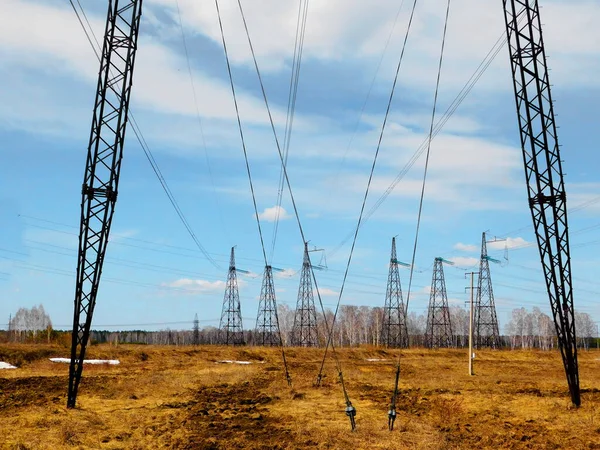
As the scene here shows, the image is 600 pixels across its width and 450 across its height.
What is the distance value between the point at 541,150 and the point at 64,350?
42752mm

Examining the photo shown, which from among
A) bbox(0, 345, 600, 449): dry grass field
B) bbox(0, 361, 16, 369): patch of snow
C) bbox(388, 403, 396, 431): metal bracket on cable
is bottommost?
bbox(0, 361, 16, 369): patch of snow

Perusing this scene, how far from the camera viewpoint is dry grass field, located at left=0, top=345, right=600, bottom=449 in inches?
596

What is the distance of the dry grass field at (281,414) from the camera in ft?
49.7

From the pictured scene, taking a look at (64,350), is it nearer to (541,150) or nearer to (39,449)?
(39,449)

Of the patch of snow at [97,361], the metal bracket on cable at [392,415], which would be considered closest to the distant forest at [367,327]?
the patch of snow at [97,361]

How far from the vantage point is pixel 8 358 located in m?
43.1

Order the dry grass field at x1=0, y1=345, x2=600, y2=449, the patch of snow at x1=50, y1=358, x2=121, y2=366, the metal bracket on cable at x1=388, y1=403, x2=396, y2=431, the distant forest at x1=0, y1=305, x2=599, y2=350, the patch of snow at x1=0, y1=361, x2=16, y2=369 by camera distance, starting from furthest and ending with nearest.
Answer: the distant forest at x1=0, y1=305, x2=599, y2=350 → the patch of snow at x1=50, y1=358, x2=121, y2=366 → the patch of snow at x1=0, y1=361, x2=16, y2=369 → the metal bracket on cable at x1=388, y1=403, x2=396, y2=431 → the dry grass field at x1=0, y1=345, x2=600, y2=449

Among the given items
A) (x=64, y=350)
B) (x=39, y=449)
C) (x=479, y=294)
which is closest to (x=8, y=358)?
(x=64, y=350)

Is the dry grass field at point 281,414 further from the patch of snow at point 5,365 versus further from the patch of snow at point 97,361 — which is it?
the patch of snow at point 97,361

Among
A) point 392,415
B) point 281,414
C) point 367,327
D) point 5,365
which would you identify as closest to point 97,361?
point 5,365

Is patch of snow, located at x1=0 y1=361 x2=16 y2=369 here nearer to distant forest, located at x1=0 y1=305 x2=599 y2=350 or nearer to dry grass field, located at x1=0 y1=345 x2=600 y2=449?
dry grass field, located at x1=0 y1=345 x2=600 y2=449

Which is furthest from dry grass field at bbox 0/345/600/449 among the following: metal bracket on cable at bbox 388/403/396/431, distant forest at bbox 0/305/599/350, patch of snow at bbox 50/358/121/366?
distant forest at bbox 0/305/599/350

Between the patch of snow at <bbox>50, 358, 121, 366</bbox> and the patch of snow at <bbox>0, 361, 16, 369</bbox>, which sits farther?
the patch of snow at <bbox>50, 358, 121, 366</bbox>

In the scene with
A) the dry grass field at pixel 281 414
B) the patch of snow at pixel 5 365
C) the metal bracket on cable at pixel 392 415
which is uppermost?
the metal bracket on cable at pixel 392 415
